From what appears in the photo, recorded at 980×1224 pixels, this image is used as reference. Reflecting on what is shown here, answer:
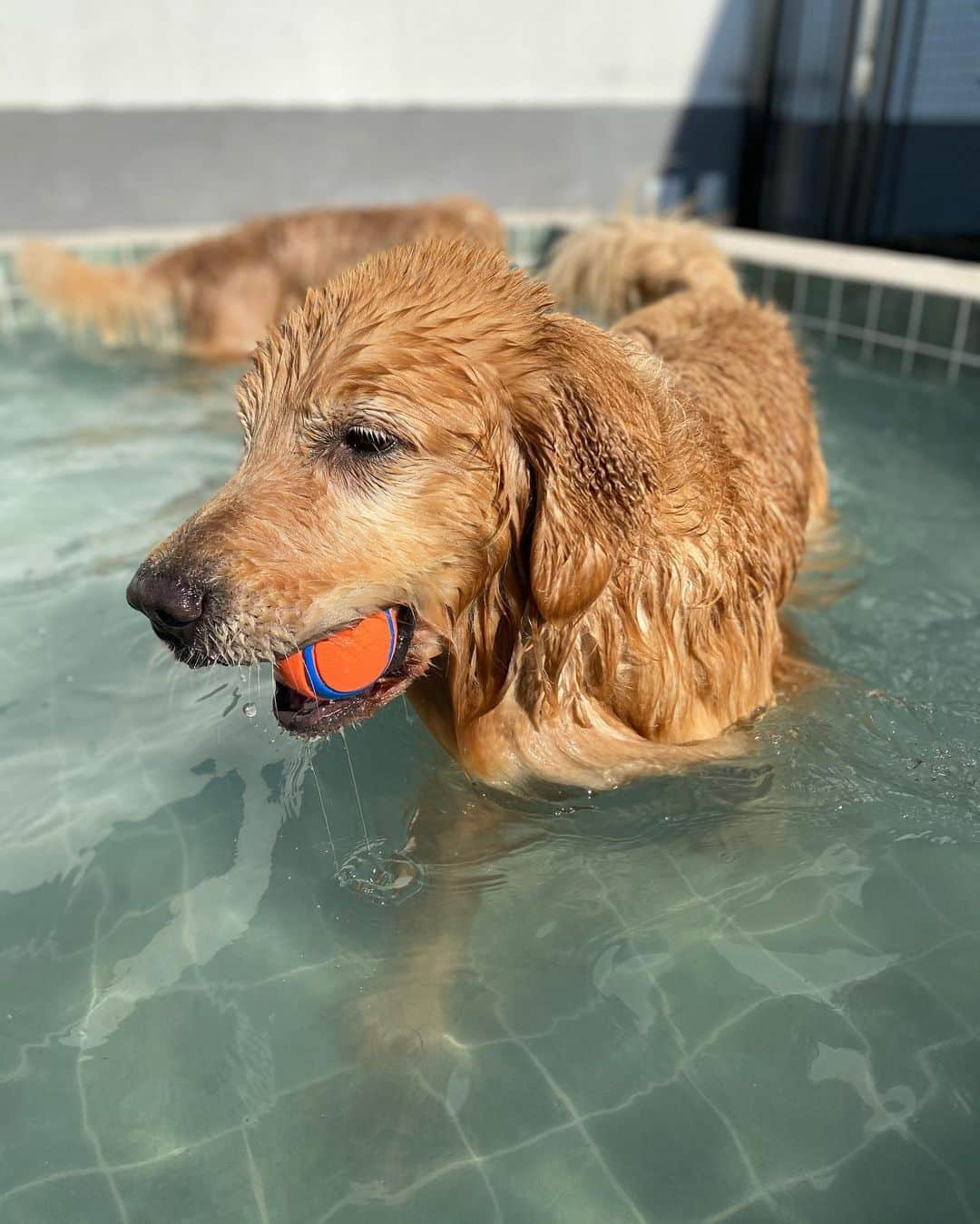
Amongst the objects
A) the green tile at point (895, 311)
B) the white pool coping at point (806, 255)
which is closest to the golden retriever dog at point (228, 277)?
the white pool coping at point (806, 255)

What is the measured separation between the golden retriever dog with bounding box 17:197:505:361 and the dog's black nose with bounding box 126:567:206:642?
21.6 ft

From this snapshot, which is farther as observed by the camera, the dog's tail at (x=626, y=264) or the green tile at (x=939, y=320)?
the green tile at (x=939, y=320)

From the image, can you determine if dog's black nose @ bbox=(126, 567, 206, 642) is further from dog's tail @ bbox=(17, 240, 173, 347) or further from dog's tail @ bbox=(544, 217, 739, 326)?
dog's tail @ bbox=(17, 240, 173, 347)

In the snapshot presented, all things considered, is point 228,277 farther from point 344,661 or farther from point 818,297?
point 344,661

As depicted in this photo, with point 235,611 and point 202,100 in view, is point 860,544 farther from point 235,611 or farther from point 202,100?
point 202,100

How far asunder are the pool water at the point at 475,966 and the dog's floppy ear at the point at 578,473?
109 cm

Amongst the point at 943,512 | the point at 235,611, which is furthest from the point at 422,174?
the point at 235,611

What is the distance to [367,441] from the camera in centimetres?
250

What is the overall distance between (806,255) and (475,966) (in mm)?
7237

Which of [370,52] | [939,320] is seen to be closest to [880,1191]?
[939,320]

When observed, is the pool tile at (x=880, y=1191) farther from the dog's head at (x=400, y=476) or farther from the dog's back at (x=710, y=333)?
the dog's back at (x=710, y=333)

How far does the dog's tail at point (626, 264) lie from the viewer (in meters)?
5.80

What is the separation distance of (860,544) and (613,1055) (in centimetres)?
359

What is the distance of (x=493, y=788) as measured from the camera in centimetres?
336
